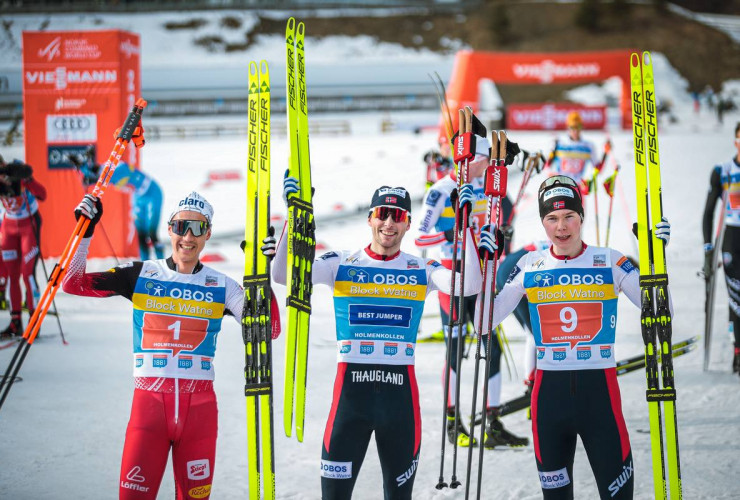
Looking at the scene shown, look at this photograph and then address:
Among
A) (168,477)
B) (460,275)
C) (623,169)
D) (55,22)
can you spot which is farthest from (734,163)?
(55,22)

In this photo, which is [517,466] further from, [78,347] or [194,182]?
[194,182]

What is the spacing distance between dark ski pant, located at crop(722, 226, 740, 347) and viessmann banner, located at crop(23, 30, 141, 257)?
9123mm

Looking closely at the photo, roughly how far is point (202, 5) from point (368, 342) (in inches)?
2384

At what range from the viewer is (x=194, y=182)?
21.3 m

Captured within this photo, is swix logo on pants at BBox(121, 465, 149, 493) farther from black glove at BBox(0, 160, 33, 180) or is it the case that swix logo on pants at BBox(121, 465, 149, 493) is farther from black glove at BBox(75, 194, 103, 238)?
black glove at BBox(0, 160, 33, 180)

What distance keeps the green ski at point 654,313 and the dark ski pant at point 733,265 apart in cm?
322

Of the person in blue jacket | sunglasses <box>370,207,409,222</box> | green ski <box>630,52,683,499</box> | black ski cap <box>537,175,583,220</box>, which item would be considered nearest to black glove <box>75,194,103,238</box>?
sunglasses <box>370,207,409,222</box>

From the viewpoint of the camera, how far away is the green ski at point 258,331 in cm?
387

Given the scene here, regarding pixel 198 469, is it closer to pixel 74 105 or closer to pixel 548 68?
pixel 74 105

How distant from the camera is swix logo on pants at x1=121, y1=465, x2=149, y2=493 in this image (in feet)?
11.5

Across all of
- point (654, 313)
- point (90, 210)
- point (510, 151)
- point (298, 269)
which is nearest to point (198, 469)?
point (298, 269)

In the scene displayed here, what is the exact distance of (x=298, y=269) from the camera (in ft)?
13.2

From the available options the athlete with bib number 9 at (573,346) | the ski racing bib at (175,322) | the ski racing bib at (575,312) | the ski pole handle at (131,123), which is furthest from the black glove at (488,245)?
the ski pole handle at (131,123)

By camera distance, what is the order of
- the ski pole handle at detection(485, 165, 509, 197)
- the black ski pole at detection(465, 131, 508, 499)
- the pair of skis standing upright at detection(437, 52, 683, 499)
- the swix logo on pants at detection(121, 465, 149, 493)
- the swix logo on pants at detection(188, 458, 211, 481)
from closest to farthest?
the swix logo on pants at detection(121, 465, 149, 493), the swix logo on pants at detection(188, 458, 211, 481), the pair of skis standing upright at detection(437, 52, 683, 499), the black ski pole at detection(465, 131, 508, 499), the ski pole handle at detection(485, 165, 509, 197)
